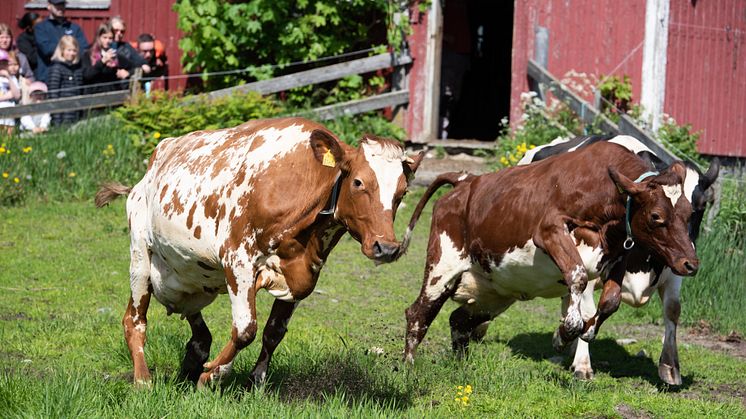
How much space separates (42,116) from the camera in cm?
1498

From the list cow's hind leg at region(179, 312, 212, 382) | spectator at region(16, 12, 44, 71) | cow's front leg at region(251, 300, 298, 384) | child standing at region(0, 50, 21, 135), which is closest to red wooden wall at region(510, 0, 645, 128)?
child standing at region(0, 50, 21, 135)

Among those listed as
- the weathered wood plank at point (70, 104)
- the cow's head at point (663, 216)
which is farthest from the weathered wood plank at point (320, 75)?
the cow's head at point (663, 216)

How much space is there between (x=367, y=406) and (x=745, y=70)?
13.1 meters

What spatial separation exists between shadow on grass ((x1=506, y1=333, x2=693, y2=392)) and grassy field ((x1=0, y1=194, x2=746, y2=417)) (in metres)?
0.02

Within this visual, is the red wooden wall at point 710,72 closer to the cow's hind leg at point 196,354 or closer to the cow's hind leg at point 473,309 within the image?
the cow's hind leg at point 473,309

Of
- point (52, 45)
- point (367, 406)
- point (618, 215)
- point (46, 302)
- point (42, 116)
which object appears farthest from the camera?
point (52, 45)

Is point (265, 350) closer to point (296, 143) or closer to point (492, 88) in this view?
point (296, 143)

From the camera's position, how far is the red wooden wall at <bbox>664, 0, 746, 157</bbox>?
16938 mm

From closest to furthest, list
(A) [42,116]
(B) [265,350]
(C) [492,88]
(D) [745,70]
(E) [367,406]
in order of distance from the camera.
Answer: (E) [367,406], (B) [265,350], (A) [42,116], (D) [745,70], (C) [492,88]

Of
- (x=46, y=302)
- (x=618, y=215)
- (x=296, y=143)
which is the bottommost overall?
(x=46, y=302)

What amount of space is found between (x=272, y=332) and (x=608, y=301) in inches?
95.9

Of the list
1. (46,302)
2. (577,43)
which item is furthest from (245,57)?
(46,302)

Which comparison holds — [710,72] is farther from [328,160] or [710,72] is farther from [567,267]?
[328,160]

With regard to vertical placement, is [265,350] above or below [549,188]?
below
